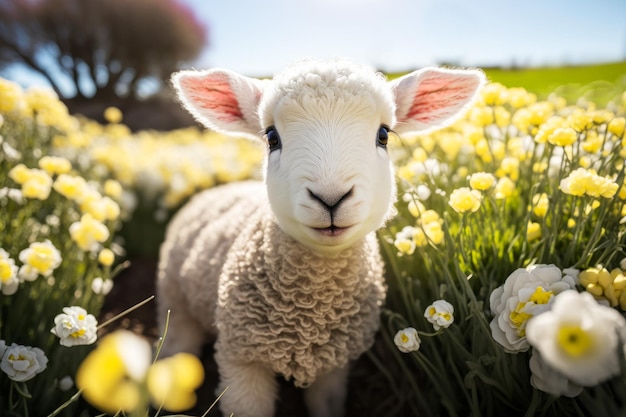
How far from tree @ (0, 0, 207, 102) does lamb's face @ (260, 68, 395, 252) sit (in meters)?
15.8

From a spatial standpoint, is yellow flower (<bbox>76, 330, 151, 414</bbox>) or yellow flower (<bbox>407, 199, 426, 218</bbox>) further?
yellow flower (<bbox>407, 199, 426, 218</bbox>)

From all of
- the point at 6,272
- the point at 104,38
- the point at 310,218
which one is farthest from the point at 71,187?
the point at 104,38

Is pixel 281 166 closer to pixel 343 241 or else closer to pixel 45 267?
pixel 343 241

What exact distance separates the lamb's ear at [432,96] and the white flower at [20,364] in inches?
70.9

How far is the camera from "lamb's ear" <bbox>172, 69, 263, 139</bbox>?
196 cm

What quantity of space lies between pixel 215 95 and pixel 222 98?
1.5 inches

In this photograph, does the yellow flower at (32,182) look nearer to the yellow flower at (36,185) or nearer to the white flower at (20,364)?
the yellow flower at (36,185)

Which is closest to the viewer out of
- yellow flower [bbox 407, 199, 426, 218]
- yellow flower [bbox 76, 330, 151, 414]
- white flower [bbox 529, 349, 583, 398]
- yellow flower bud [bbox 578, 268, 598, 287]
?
yellow flower [bbox 76, 330, 151, 414]

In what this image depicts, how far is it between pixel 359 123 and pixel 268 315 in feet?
2.98

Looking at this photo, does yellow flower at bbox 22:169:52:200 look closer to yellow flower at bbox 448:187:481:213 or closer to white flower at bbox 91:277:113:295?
white flower at bbox 91:277:113:295

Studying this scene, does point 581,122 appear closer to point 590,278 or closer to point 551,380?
point 590,278

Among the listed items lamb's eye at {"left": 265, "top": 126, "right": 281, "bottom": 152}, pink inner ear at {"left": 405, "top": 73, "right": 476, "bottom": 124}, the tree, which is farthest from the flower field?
the tree

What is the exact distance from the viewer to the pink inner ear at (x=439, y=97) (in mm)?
1964

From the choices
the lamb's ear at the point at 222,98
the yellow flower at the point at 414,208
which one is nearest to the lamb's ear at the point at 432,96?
the yellow flower at the point at 414,208
